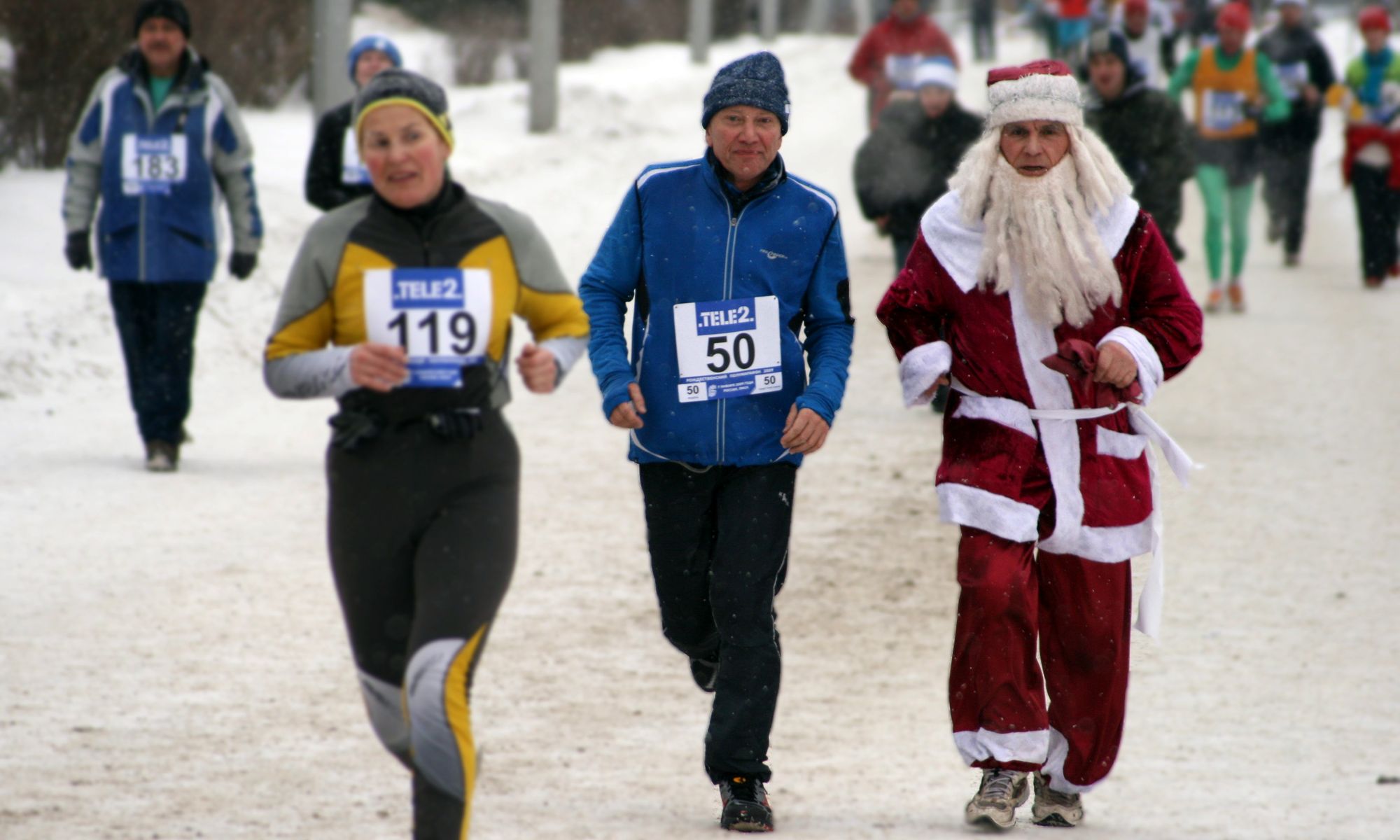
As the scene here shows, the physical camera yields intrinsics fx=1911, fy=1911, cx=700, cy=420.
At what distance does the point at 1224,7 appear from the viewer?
14.4 m

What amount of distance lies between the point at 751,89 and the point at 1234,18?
10.6 metres

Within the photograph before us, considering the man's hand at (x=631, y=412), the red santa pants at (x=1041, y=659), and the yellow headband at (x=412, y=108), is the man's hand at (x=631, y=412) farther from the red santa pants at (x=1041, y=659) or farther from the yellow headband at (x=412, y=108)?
the yellow headband at (x=412, y=108)

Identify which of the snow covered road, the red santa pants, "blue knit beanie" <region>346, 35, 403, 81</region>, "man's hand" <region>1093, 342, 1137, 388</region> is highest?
"blue knit beanie" <region>346, 35, 403, 81</region>

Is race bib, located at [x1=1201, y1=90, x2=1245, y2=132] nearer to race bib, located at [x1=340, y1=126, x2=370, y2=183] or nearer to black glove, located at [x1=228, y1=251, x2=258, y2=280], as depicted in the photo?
race bib, located at [x1=340, y1=126, x2=370, y2=183]

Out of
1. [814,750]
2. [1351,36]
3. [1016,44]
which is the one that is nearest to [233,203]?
[814,750]

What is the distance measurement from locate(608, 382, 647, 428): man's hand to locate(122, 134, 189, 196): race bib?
505 centimetres

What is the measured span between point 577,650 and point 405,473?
300 cm

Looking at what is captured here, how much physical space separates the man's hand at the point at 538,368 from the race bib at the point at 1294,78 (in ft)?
45.2

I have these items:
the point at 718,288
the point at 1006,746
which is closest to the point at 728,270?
the point at 718,288

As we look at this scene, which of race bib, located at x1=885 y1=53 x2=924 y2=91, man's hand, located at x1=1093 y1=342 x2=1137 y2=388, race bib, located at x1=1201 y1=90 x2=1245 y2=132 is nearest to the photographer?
man's hand, located at x1=1093 y1=342 x2=1137 y2=388

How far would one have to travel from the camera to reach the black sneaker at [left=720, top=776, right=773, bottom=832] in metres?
5.03

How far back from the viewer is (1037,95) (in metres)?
5.09

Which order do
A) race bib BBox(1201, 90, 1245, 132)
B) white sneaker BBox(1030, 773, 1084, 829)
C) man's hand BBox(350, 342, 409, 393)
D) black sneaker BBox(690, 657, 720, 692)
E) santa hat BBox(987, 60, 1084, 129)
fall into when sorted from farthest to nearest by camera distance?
race bib BBox(1201, 90, 1245, 132), black sneaker BBox(690, 657, 720, 692), white sneaker BBox(1030, 773, 1084, 829), santa hat BBox(987, 60, 1084, 129), man's hand BBox(350, 342, 409, 393)

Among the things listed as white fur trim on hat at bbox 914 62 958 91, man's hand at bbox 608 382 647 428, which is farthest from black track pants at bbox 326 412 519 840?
white fur trim on hat at bbox 914 62 958 91
